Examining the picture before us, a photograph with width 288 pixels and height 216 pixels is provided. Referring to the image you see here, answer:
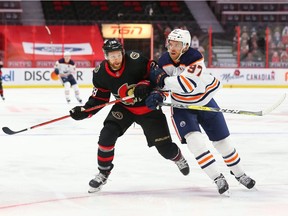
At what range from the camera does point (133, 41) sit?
15.7 metres

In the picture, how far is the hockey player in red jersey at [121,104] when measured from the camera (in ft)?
12.3

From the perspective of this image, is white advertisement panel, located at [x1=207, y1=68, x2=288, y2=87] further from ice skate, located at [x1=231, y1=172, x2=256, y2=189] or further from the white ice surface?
ice skate, located at [x1=231, y1=172, x2=256, y2=189]

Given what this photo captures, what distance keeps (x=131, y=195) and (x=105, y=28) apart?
42.9 feet

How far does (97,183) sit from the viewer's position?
3.79m

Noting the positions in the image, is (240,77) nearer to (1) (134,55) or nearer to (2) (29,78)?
(2) (29,78)

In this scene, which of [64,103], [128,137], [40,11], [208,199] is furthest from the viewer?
[40,11]

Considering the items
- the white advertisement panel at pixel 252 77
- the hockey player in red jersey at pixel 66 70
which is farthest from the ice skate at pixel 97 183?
the white advertisement panel at pixel 252 77

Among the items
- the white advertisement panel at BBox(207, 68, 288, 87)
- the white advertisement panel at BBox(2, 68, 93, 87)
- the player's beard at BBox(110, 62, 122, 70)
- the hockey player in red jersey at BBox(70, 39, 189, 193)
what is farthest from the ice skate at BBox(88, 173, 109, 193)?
the white advertisement panel at BBox(207, 68, 288, 87)

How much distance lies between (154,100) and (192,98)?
230 mm

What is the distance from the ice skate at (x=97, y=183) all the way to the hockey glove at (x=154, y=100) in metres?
0.54

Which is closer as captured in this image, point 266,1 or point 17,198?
point 17,198

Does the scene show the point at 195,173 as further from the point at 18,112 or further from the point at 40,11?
the point at 40,11

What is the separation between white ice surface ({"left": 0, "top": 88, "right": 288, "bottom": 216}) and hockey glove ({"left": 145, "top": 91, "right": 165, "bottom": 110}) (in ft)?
1.69

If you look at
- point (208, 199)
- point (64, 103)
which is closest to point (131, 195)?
point (208, 199)
